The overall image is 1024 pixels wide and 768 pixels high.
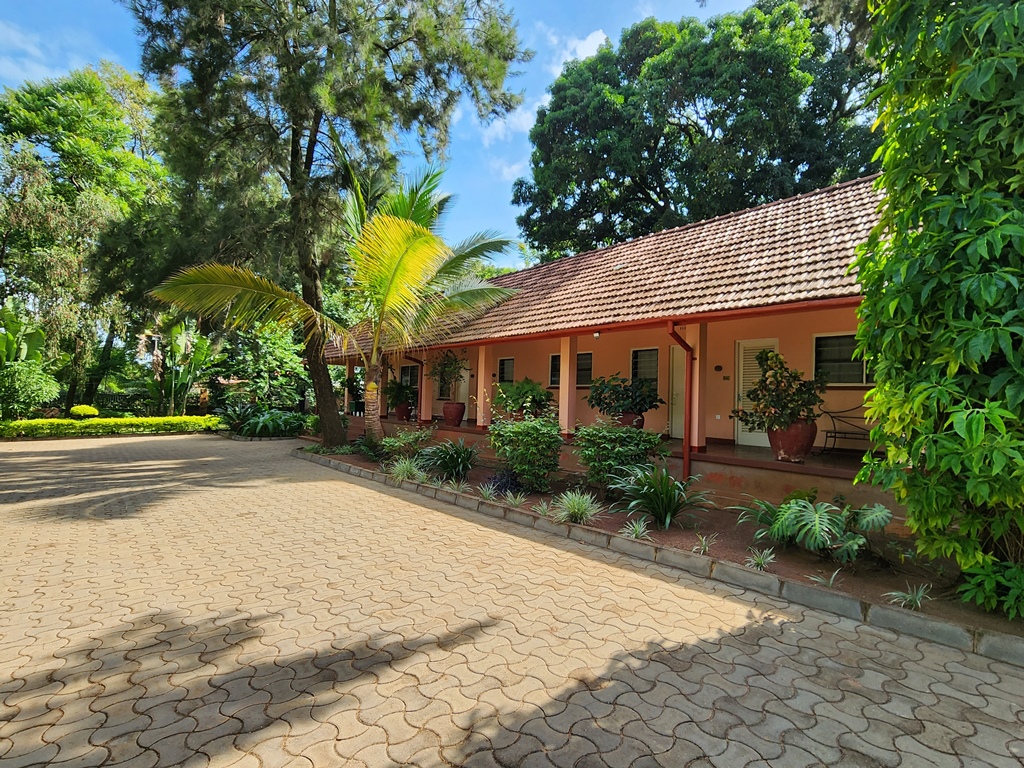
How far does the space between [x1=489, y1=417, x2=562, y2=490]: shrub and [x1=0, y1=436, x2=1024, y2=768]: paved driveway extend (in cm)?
252

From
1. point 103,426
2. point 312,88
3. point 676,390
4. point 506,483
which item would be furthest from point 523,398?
point 103,426

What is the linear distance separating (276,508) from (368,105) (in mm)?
9355

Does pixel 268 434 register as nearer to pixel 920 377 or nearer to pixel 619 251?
pixel 619 251

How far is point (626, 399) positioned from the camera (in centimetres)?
879

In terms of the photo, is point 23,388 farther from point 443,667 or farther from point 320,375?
point 443,667

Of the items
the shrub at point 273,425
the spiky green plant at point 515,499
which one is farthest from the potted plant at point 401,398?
the spiky green plant at point 515,499

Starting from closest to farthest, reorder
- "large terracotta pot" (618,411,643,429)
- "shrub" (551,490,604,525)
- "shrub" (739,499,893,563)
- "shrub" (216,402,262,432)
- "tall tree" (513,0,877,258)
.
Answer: "shrub" (739,499,893,563) → "shrub" (551,490,604,525) → "large terracotta pot" (618,411,643,429) → "tall tree" (513,0,877,258) → "shrub" (216,402,262,432)

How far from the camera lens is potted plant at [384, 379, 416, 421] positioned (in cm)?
1569

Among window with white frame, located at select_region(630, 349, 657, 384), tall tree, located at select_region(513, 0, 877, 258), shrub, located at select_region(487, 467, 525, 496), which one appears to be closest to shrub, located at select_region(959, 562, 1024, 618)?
shrub, located at select_region(487, 467, 525, 496)

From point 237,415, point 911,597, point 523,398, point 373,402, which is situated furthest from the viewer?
point 237,415

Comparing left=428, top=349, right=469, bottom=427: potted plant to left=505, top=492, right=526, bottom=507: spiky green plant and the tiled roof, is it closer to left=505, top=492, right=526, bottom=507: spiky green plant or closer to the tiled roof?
the tiled roof

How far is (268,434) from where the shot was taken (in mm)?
17656

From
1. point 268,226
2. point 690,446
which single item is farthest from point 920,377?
point 268,226

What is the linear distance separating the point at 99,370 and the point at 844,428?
26918 mm
